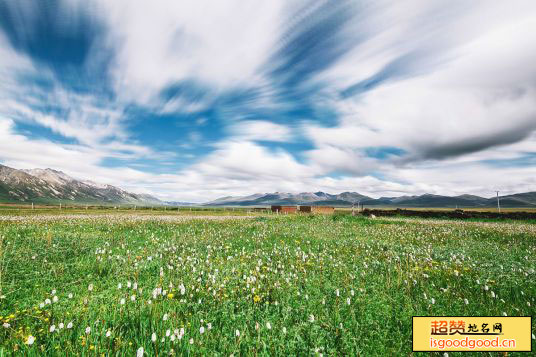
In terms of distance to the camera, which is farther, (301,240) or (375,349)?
(301,240)

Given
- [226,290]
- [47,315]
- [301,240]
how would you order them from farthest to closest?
[301,240]
[226,290]
[47,315]

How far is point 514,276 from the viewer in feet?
25.4

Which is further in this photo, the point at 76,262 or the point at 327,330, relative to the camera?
the point at 76,262

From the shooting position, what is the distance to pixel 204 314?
200 inches

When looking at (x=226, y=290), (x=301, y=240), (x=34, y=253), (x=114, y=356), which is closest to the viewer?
(x=114, y=356)

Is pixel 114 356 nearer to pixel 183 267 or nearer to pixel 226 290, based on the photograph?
pixel 226 290

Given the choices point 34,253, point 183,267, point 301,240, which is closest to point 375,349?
point 183,267

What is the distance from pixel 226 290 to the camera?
6.31 metres

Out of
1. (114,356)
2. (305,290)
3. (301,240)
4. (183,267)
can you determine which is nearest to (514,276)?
(305,290)

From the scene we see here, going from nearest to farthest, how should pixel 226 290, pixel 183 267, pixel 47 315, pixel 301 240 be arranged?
pixel 47 315, pixel 226 290, pixel 183 267, pixel 301 240

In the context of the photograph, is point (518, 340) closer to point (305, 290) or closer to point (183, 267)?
point (305, 290)

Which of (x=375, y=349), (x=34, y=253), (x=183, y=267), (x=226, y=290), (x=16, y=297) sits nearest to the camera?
(x=375, y=349)

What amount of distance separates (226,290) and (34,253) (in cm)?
680

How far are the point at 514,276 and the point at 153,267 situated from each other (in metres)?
10.6
